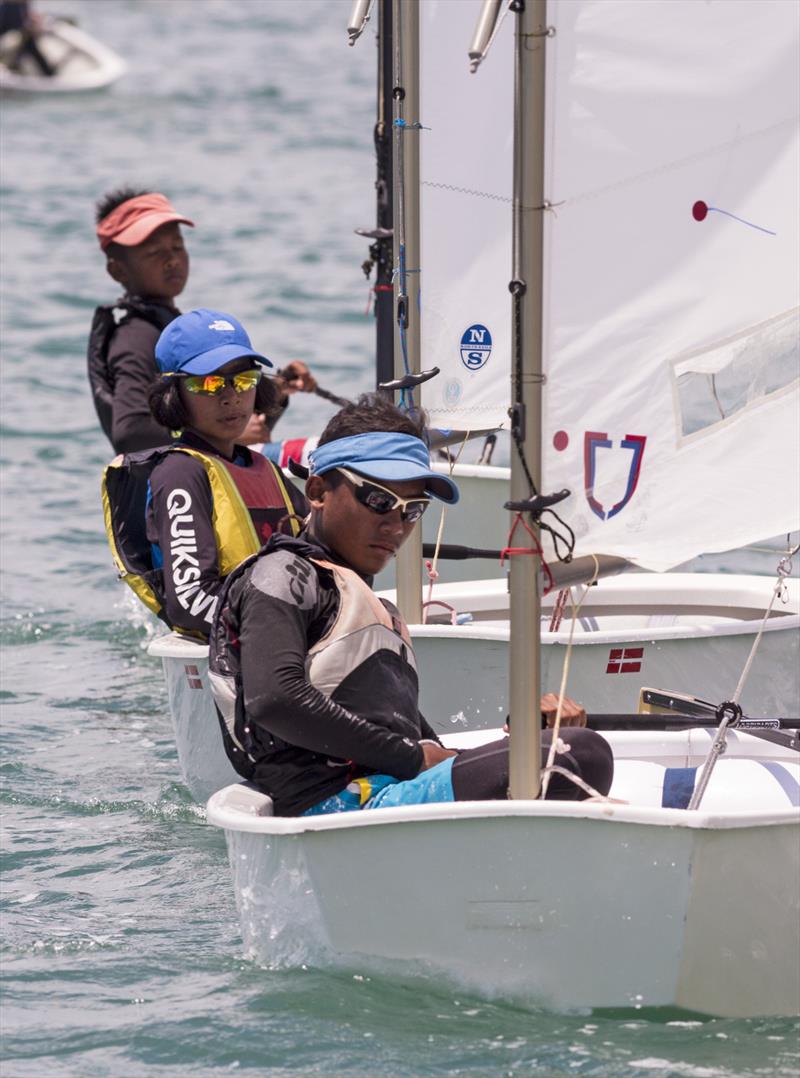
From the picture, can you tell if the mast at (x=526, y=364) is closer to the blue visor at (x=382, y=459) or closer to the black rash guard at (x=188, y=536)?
the blue visor at (x=382, y=459)

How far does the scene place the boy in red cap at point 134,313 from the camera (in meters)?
5.51

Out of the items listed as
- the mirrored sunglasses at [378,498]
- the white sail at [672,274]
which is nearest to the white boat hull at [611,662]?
the white sail at [672,274]

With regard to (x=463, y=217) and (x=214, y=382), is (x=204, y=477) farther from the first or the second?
(x=463, y=217)

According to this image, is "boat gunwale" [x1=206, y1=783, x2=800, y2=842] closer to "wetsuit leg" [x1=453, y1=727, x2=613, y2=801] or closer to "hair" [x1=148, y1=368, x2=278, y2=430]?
"wetsuit leg" [x1=453, y1=727, x2=613, y2=801]

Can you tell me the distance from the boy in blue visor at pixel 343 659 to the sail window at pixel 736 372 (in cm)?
44

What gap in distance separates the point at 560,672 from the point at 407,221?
121cm

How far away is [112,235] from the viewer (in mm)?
5949

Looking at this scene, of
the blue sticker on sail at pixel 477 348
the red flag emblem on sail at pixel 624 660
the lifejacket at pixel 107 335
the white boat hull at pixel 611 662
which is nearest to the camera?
the white boat hull at pixel 611 662

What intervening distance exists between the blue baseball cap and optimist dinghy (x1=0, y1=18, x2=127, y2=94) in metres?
18.7

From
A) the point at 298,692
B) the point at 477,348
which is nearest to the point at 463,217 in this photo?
the point at 477,348

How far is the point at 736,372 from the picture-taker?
11.7 feet

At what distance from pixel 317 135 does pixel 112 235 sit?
16796 millimetres

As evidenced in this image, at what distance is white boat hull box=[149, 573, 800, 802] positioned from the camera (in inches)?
191

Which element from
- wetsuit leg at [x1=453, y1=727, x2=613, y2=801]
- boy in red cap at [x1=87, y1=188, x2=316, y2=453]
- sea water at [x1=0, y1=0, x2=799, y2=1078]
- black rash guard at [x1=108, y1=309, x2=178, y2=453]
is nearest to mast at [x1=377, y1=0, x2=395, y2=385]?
Result: boy in red cap at [x1=87, y1=188, x2=316, y2=453]
